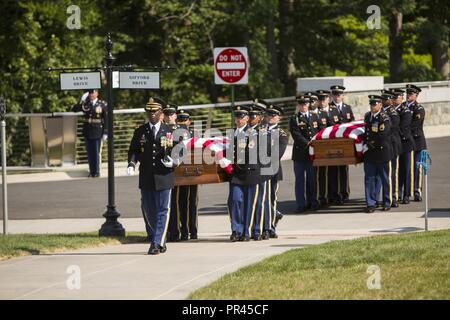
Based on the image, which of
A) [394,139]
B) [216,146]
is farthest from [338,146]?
[216,146]

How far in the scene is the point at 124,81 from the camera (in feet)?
54.5

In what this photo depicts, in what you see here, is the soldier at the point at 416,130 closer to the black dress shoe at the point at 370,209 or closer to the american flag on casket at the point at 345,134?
the american flag on casket at the point at 345,134

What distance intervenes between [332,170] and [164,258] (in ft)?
19.6

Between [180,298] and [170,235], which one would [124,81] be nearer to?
[170,235]

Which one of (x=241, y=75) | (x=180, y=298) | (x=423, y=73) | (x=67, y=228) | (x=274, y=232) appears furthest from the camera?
(x=423, y=73)

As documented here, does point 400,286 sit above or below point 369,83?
below

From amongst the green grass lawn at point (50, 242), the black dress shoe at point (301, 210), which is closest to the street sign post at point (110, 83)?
the green grass lawn at point (50, 242)

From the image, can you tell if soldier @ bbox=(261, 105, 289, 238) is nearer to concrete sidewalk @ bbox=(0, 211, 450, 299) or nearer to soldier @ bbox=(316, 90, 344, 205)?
concrete sidewalk @ bbox=(0, 211, 450, 299)

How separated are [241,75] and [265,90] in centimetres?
1241

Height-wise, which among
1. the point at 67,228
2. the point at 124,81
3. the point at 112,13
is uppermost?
the point at 112,13

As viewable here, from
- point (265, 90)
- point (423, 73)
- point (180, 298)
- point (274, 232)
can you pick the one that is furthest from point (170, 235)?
point (423, 73)

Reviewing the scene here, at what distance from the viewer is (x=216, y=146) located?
16484mm

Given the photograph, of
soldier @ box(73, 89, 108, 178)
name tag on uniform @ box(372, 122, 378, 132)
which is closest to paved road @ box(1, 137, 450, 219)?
soldier @ box(73, 89, 108, 178)

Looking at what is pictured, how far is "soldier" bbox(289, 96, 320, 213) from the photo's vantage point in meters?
19.2
